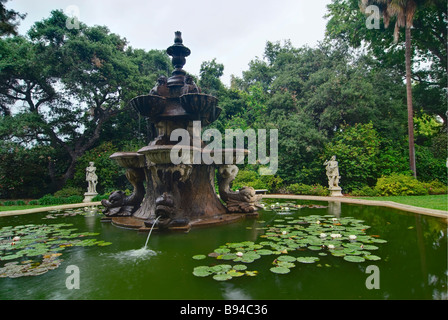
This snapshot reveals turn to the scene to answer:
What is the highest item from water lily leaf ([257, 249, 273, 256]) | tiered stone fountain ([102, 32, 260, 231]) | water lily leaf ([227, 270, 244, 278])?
tiered stone fountain ([102, 32, 260, 231])

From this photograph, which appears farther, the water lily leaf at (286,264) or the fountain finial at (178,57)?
the fountain finial at (178,57)

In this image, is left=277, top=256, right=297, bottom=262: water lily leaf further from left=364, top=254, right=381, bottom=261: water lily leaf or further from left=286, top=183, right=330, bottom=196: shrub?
left=286, top=183, right=330, bottom=196: shrub

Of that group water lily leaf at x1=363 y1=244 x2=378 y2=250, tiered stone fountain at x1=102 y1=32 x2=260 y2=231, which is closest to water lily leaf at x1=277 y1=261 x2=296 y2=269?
water lily leaf at x1=363 y1=244 x2=378 y2=250

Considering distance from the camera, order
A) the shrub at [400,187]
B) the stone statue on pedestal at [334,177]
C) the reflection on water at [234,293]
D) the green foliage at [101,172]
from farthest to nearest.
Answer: the green foliage at [101,172] → the stone statue on pedestal at [334,177] → the shrub at [400,187] → the reflection on water at [234,293]

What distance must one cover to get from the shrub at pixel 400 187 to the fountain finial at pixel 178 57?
8829 mm

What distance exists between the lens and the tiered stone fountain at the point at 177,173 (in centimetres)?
430

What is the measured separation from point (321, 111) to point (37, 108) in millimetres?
16775

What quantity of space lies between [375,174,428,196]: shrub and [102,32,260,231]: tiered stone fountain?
23.0 feet

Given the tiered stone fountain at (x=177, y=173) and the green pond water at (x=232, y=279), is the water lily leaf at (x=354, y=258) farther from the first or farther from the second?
the tiered stone fountain at (x=177, y=173)

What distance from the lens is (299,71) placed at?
15469mm

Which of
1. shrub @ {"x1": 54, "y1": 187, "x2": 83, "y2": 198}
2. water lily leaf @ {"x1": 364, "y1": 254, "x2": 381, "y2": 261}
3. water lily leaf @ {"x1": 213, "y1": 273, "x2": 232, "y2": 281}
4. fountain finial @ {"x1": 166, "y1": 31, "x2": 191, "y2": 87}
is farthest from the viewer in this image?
shrub @ {"x1": 54, "y1": 187, "x2": 83, "y2": 198}

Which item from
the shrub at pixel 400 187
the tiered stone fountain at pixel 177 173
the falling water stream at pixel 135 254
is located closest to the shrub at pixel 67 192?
the tiered stone fountain at pixel 177 173

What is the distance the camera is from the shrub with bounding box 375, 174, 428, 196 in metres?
9.40

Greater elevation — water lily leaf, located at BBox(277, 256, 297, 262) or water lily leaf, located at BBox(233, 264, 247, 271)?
water lily leaf, located at BBox(277, 256, 297, 262)
